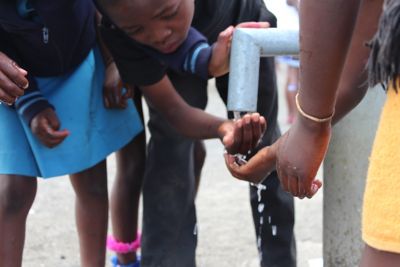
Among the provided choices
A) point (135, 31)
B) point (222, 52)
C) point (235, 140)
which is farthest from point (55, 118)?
point (235, 140)

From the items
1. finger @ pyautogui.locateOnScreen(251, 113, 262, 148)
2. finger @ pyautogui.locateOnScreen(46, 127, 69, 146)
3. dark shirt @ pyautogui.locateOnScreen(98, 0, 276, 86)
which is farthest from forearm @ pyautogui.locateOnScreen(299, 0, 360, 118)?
finger @ pyautogui.locateOnScreen(46, 127, 69, 146)

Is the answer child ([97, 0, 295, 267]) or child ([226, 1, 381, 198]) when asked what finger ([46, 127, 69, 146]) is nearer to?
child ([97, 0, 295, 267])

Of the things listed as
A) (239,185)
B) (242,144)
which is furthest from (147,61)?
(239,185)

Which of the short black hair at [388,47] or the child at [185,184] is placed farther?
the child at [185,184]

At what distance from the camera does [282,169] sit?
6.11 feet

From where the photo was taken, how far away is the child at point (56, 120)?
103 inches

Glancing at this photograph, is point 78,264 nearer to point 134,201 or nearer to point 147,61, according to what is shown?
point 134,201

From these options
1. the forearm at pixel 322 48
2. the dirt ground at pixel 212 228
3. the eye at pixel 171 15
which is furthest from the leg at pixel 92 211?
the forearm at pixel 322 48

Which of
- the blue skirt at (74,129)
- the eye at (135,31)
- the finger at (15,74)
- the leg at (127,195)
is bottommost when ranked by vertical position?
the leg at (127,195)

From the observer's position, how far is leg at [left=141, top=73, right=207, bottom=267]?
9.96 feet

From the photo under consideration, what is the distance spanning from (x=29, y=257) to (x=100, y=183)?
3.15 ft

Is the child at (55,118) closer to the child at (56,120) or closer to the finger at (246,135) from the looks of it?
the child at (56,120)

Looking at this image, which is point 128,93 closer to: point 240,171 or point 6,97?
point 6,97

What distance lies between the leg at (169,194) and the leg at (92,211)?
0.52ft
